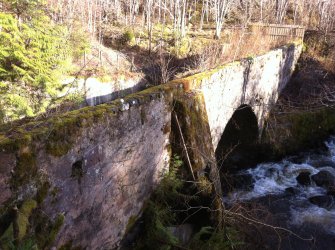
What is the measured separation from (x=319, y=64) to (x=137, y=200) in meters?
14.9

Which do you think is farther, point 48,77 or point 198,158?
point 48,77

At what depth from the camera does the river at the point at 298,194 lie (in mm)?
8984

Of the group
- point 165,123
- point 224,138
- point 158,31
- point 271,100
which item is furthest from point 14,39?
point 158,31

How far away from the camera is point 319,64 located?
56.5ft

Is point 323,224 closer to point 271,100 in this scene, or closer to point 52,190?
point 271,100

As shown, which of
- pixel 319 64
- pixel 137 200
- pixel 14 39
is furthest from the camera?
pixel 319 64

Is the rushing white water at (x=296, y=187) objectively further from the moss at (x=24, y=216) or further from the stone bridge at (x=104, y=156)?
the moss at (x=24, y=216)

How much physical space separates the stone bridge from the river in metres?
2.72

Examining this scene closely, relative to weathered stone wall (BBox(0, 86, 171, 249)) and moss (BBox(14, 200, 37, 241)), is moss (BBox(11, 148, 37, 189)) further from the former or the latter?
moss (BBox(14, 200, 37, 241))

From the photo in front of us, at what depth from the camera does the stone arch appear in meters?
12.5

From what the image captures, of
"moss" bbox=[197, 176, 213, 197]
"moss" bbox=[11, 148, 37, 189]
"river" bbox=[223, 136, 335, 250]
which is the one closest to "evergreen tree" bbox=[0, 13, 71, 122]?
"moss" bbox=[197, 176, 213, 197]

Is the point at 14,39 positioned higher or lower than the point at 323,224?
higher

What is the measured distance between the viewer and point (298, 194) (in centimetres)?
1135

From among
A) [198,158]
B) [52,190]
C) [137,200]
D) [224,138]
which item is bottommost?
[224,138]
